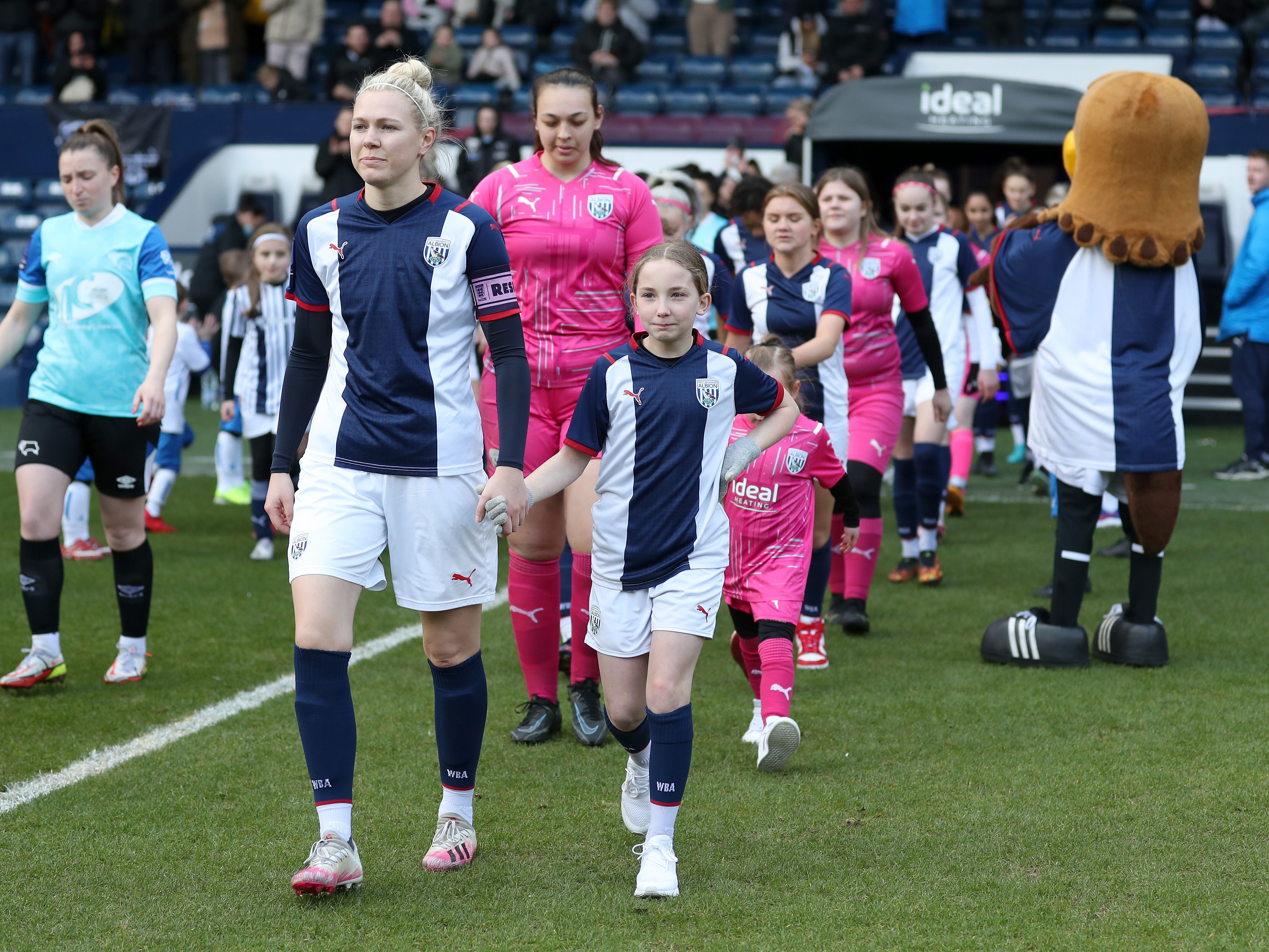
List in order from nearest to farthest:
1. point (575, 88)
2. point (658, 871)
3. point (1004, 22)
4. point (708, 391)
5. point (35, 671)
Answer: point (658, 871)
point (708, 391)
point (575, 88)
point (35, 671)
point (1004, 22)

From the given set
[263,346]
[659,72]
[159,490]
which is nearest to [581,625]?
[263,346]

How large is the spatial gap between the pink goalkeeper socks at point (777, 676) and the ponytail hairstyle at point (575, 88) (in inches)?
63.0

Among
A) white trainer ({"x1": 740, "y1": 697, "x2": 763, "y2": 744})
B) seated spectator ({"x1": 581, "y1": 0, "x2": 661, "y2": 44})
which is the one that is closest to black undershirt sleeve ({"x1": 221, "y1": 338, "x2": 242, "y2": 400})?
white trainer ({"x1": 740, "y1": 697, "x2": 763, "y2": 744})

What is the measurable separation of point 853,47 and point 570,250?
543 inches

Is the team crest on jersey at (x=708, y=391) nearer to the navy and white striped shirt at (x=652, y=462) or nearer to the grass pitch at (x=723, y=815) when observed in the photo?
the navy and white striped shirt at (x=652, y=462)

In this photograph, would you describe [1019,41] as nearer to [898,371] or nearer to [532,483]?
[898,371]

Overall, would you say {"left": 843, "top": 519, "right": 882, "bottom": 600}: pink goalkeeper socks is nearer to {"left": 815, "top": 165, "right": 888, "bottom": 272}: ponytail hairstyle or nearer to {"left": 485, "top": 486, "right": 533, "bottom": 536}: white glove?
{"left": 815, "top": 165, "right": 888, "bottom": 272}: ponytail hairstyle

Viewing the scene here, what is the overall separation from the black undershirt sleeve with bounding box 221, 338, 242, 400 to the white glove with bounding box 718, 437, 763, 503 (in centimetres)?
539

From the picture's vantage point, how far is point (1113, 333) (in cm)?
561

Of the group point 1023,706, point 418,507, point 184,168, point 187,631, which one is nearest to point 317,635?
point 418,507

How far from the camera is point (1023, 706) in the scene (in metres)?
5.19

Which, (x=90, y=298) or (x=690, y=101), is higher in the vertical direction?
(x=690, y=101)

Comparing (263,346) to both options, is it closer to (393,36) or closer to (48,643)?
(48,643)

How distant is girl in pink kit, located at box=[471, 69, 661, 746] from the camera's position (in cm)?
452
